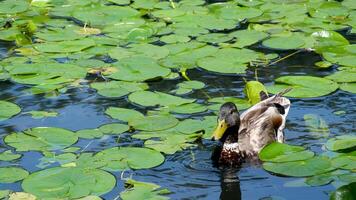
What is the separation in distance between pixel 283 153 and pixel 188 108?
134cm

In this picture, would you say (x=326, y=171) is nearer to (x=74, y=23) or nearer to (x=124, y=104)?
(x=124, y=104)

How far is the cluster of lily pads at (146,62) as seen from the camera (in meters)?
7.79

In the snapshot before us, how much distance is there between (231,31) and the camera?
11.4 meters

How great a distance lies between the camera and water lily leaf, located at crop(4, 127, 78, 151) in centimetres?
820

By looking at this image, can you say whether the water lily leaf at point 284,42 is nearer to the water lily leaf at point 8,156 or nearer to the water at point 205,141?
the water at point 205,141

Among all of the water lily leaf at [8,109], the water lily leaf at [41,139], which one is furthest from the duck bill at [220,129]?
the water lily leaf at [8,109]

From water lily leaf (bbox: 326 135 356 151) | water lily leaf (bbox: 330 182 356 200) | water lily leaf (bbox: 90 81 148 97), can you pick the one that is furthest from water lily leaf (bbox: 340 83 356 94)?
water lily leaf (bbox: 330 182 356 200)

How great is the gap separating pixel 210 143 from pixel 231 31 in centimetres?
310

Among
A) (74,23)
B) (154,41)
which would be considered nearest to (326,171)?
(154,41)

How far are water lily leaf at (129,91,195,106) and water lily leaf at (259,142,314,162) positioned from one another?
1296 mm

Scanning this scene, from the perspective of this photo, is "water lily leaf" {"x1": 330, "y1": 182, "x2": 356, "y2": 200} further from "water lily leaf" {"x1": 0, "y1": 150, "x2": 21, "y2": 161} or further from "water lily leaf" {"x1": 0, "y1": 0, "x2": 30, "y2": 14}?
"water lily leaf" {"x1": 0, "y1": 0, "x2": 30, "y2": 14}

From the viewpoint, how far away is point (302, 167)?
7656 mm

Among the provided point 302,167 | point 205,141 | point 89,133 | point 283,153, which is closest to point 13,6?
point 89,133

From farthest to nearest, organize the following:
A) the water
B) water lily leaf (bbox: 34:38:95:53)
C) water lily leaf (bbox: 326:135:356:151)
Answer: water lily leaf (bbox: 34:38:95:53) → water lily leaf (bbox: 326:135:356:151) → the water
